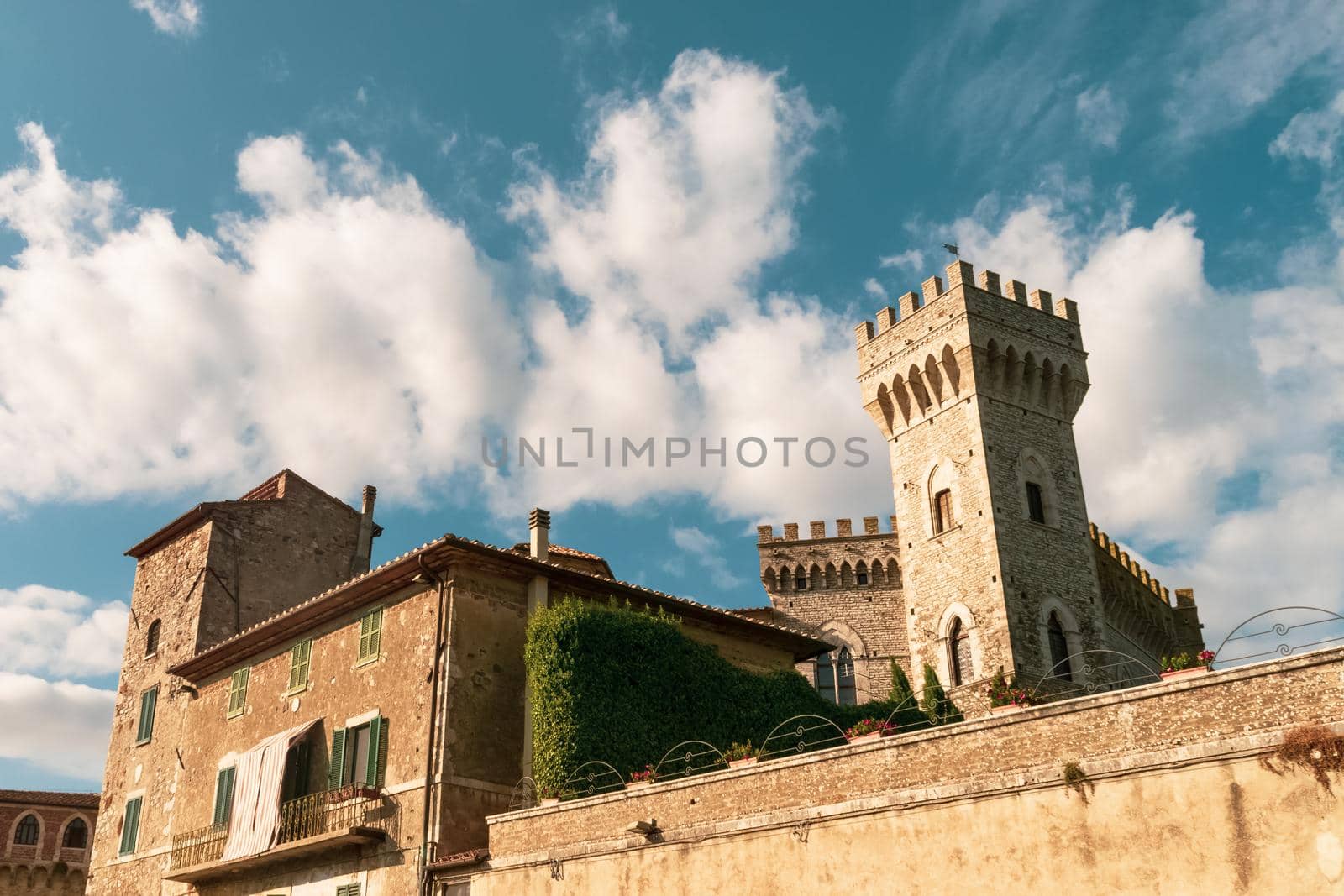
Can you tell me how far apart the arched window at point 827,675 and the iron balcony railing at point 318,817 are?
75.8ft

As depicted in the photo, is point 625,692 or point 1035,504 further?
point 1035,504

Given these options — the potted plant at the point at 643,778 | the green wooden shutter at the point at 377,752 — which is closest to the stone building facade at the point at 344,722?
the green wooden shutter at the point at 377,752

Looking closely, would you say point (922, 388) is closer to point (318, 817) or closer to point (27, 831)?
point (318, 817)

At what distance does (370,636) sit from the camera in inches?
843

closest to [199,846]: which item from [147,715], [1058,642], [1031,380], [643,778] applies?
[147,715]

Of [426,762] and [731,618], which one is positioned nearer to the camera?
[426,762]

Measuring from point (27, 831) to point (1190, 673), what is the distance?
46.1 meters

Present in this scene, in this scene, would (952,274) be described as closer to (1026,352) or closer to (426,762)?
(1026,352)

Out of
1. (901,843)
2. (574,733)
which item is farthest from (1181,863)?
(574,733)

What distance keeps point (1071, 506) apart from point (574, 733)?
21.6 metres

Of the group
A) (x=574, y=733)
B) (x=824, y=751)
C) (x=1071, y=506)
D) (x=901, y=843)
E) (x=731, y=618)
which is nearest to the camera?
(x=901, y=843)

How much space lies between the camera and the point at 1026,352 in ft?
117

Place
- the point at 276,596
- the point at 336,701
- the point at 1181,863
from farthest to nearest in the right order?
the point at 276,596
the point at 336,701
the point at 1181,863

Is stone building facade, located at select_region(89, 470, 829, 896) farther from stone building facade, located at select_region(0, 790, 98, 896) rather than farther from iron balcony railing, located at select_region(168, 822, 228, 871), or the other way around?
stone building facade, located at select_region(0, 790, 98, 896)
